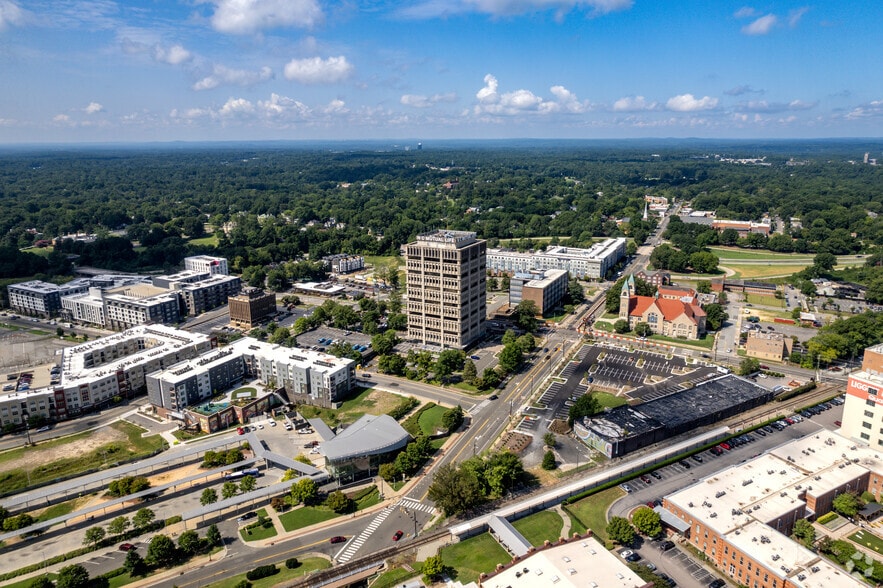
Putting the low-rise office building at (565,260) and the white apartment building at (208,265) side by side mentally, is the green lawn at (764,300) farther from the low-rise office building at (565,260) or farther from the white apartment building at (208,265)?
the white apartment building at (208,265)

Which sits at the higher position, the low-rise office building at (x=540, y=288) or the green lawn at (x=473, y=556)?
the low-rise office building at (x=540, y=288)

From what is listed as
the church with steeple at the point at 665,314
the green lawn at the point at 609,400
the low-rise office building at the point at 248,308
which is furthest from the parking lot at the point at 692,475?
the low-rise office building at the point at 248,308

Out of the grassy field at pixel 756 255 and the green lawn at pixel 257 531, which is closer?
the green lawn at pixel 257 531

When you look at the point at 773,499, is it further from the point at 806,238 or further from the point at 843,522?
the point at 806,238

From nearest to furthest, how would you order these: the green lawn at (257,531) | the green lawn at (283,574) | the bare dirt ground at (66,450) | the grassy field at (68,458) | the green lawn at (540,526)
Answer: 1. the green lawn at (283,574)
2. the green lawn at (540,526)
3. the green lawn at (257,531)
4. the grassy field at (68,458)
5. the bare dirt ground at (66,450)

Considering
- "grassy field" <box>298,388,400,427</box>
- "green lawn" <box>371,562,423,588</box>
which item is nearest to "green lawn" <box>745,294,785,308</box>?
"grassy field" <box>298,388,400,427</box>

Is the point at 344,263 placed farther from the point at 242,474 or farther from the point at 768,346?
the point at 768,346

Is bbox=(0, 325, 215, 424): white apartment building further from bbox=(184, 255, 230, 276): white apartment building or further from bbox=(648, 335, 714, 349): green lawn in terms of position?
bbox=(648, 335, 714, 349): green lawn

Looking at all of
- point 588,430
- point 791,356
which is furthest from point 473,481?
point 791,356
